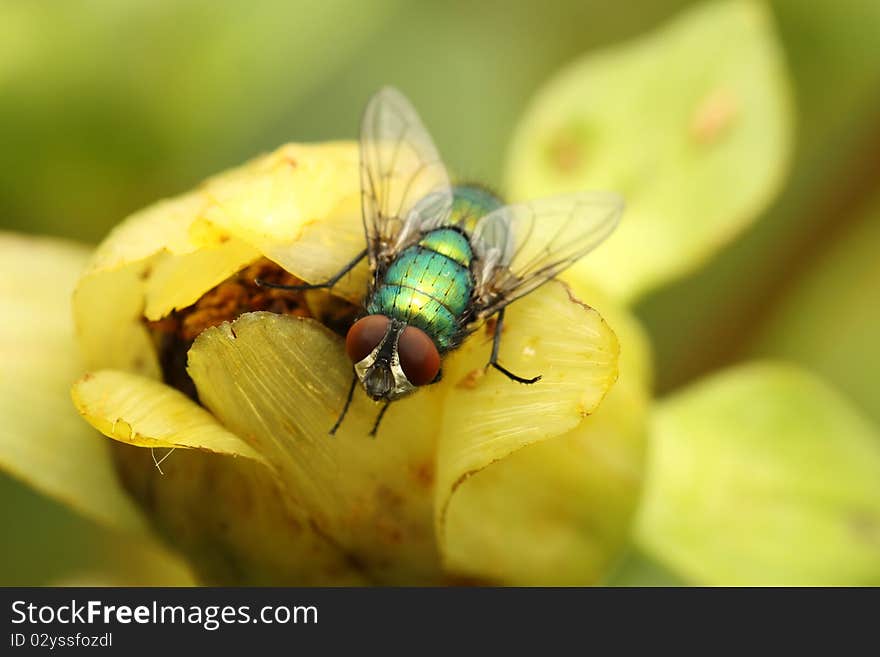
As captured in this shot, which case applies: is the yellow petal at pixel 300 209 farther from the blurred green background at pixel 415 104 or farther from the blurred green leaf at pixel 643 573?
the blurred green background at pixel 415 104

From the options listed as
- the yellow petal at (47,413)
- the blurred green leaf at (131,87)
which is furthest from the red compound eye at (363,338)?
the blurred green leaf at (131,87)

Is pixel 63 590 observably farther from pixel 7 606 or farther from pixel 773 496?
pixel 773 496

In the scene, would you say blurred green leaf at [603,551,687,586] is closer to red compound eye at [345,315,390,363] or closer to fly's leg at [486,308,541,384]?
fly's leg at [486,308,541,384]

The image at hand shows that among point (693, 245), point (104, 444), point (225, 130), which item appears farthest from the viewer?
point (225, 130)

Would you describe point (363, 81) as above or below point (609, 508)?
above

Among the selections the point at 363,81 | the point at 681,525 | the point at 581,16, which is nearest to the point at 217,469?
the point at 681,525

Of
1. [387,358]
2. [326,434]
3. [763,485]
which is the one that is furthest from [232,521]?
[763,485]

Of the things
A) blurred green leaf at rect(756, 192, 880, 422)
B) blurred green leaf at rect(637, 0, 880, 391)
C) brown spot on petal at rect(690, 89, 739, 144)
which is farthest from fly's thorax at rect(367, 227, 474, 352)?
blurred green leaf at rect(756, 192, 880, 422)
